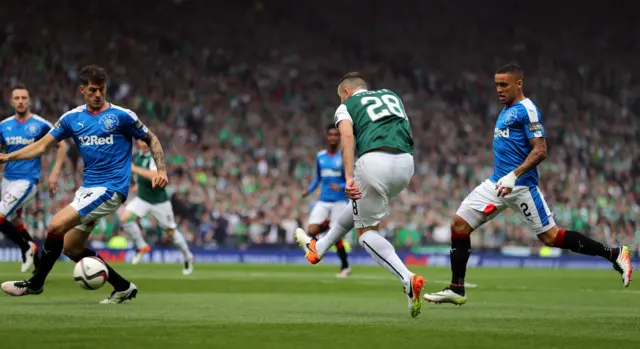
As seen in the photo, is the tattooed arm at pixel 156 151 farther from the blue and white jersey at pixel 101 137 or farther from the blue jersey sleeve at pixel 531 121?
the blue jersey sleeve at pixel 531 121

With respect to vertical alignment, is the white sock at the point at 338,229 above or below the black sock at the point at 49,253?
above

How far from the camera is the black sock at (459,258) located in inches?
434

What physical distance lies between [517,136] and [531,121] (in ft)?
0.86

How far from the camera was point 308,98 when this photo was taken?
36.7 m

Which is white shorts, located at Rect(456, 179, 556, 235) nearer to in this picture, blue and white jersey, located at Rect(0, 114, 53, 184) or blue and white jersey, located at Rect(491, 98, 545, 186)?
blue and white jersey, located at Rect(491, 98, 545, 186)

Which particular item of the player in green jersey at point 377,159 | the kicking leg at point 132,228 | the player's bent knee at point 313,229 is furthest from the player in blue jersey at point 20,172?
the player in green jersey at point 377,159

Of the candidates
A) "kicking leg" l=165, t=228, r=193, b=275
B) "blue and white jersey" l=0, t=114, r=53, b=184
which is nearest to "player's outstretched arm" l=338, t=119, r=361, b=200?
"blue and white jersey" l=0, t=114, r=53, b=184

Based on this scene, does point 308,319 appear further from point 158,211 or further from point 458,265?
point 158,211

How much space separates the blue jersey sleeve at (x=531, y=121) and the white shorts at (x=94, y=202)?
442 cm

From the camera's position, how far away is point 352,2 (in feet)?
136

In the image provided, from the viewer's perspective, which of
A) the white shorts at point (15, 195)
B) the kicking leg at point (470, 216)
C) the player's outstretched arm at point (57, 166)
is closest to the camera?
the kicking leg at point (470, 216)

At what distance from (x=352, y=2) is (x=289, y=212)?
1438 cm

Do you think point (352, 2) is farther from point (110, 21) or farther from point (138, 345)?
point (138, 345)

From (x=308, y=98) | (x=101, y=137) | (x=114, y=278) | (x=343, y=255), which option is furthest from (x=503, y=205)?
(x=308, y=98)
